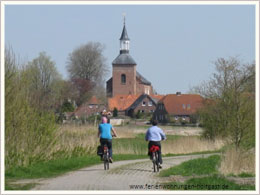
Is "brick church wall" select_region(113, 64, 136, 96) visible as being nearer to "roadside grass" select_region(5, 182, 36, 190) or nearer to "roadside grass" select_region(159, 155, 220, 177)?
"roadside grass" select_region(159, 155, 220, 177)

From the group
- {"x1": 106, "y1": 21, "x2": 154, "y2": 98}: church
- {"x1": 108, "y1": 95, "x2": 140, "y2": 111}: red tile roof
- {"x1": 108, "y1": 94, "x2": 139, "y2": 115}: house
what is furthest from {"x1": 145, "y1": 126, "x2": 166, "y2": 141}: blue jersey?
{"x1": 106, "y1": 21, "x2": 154, "y2": 98}: church

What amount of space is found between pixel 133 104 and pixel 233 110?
92677 millimetres

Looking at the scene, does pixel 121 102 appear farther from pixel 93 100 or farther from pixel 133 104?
pixel 93 100

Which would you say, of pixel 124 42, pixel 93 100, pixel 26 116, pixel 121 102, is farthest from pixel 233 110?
pixel 124 42

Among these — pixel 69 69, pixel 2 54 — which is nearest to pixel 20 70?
pixel 2 54

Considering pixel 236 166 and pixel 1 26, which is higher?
pixel 1 26

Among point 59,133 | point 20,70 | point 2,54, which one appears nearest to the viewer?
point 2,54

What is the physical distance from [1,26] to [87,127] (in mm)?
12138

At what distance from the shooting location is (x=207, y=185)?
13.3 meters

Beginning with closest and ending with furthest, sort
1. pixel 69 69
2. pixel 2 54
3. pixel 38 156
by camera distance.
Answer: pixel 2 54
pixel 38 156
pixel 69 69

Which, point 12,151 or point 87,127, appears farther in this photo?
point 87,127

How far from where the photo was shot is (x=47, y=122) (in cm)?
1842

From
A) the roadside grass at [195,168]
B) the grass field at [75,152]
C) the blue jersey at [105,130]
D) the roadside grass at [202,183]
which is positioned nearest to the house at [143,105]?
the grass field at [75,152]

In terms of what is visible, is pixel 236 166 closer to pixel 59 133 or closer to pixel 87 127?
pixel 59 133
